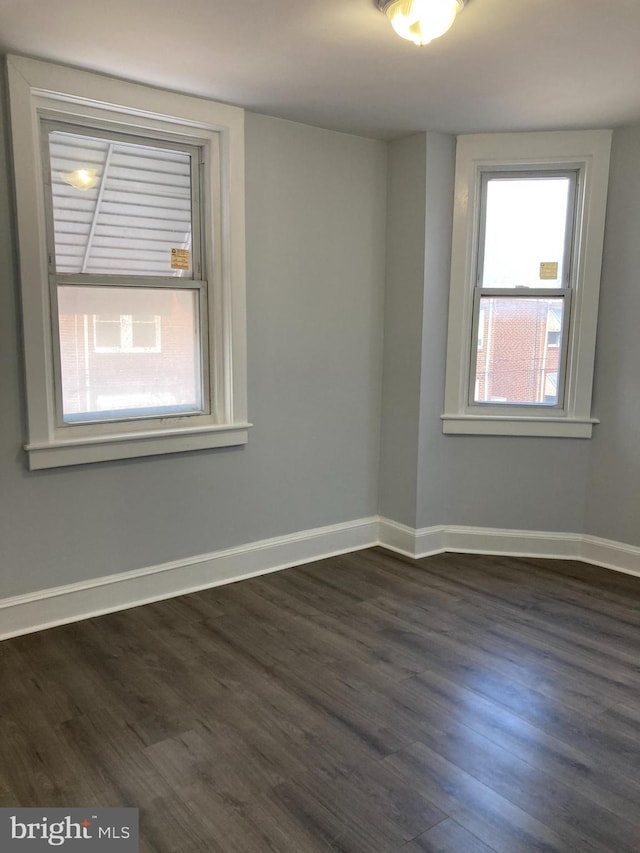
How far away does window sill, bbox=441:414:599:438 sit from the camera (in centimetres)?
393

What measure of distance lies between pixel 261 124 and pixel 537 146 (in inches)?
61.2

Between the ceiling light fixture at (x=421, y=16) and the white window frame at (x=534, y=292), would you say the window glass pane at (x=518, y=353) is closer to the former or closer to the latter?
the white window frame at (x=534, y=292)

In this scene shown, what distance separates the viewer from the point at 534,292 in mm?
3898

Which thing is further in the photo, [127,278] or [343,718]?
[127,278]

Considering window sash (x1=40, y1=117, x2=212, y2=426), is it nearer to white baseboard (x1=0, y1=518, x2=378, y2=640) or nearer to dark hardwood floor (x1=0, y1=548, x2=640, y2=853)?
white baseboard (x1=0, y1=518, x2=378, y2=640)

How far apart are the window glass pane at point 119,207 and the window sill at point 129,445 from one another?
79 centimetres

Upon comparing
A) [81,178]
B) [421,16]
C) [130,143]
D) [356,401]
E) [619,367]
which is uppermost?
[421,16]

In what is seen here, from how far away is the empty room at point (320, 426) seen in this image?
83.7 inches

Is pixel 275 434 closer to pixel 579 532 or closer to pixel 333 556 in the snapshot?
pixel 333 556

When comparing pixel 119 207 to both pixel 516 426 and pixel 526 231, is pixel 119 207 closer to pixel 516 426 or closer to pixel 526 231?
pixel 526 231

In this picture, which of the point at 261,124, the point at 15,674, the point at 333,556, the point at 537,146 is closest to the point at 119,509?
the point at 15,674

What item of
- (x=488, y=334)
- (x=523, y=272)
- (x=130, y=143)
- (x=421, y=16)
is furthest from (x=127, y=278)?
(x=523, y=272)

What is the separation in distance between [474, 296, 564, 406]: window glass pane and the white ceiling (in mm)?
1030

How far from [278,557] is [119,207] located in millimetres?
2046
